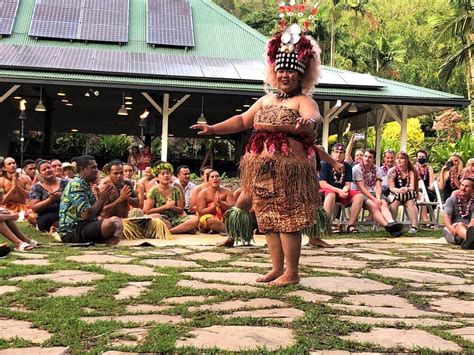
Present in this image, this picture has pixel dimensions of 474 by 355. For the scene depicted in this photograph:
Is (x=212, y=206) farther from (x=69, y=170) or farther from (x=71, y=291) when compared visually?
(x=71, y=291)

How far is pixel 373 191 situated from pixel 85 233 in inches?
199

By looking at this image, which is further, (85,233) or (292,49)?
(85,233)

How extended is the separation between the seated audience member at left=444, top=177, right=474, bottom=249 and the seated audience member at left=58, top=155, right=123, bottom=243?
4430mm

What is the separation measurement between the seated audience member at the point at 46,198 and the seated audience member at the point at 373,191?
460cm

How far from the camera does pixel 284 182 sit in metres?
4.32

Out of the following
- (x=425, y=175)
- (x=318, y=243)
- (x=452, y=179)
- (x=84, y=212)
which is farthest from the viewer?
(x=425, y=175)

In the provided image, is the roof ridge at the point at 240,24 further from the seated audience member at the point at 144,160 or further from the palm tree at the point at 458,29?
the palm tree at the point at 458,29

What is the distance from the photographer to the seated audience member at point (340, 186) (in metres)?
9.17

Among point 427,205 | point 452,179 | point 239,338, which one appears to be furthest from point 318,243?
point 239,338

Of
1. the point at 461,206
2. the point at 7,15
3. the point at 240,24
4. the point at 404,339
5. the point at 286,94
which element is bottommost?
the point at 404,339

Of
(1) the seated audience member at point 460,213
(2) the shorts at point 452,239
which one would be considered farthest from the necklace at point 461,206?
(2) the shorts at point 452,239

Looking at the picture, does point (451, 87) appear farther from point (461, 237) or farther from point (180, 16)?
point (461, 237)

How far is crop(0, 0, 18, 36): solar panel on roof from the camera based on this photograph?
1640cm

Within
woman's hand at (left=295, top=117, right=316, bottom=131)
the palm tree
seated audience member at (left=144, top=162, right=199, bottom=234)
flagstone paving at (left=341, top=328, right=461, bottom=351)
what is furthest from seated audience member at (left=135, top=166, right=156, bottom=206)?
the palm tree
